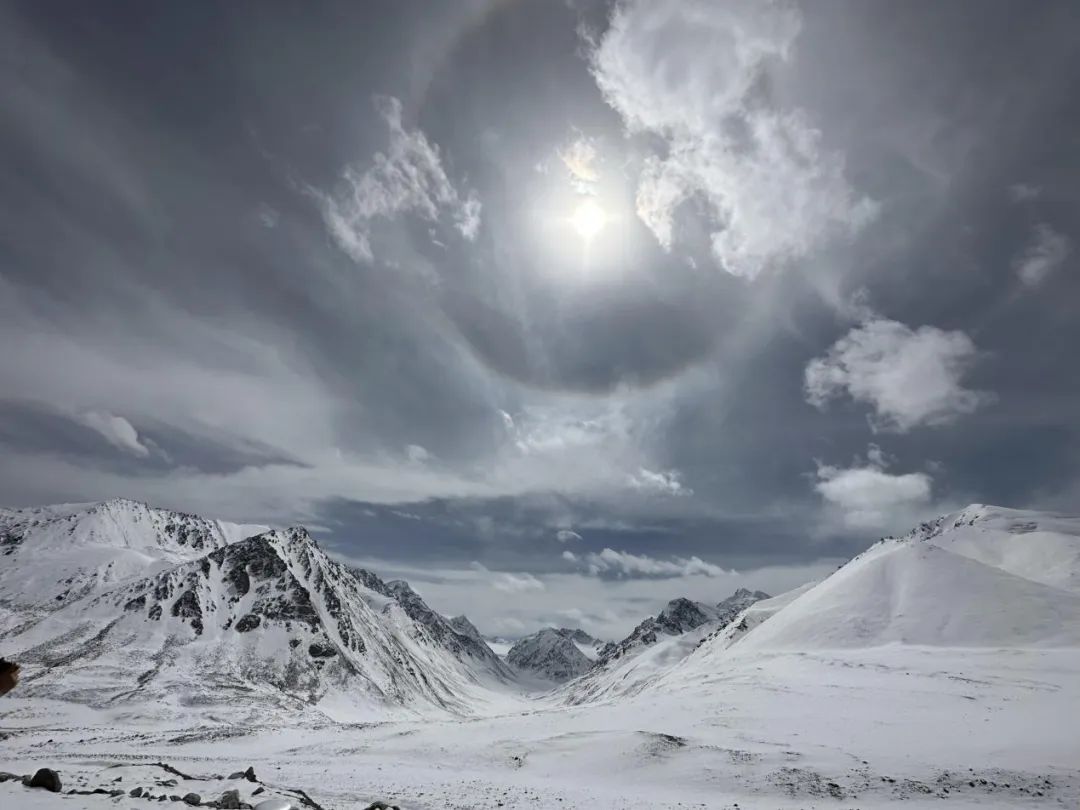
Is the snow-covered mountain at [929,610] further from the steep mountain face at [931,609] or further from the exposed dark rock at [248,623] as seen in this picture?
the exposed dark rock at [248,623]

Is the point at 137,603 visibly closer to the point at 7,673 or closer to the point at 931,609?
the point at 7,673

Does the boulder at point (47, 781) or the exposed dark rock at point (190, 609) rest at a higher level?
the exposed dark rock at point (190, 609)

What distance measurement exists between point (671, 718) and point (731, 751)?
16345 mm

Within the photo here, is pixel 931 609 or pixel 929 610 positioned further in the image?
pixel 931 609

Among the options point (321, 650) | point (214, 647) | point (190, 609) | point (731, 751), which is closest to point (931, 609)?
point (731, 751)

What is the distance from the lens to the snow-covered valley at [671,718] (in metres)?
32.0

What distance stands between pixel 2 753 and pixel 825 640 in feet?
405

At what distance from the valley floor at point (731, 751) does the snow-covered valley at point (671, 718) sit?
0.26 m

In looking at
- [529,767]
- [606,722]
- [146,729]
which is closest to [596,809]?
[529,767]

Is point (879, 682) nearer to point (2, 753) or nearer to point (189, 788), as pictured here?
point (189, 788)

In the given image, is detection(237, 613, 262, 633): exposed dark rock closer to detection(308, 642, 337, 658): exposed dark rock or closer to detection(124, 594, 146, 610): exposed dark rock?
detection(308, 642, 337, 658): exposed dark rock

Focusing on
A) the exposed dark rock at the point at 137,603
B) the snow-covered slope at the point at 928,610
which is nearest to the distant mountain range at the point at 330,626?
the snow-covered slope at the point at 928,610

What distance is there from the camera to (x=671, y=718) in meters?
55.4

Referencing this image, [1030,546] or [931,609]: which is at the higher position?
[1030,546]
